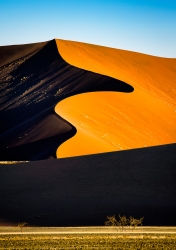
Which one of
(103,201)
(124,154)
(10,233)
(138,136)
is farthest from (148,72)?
(10,233)

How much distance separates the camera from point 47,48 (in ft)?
287

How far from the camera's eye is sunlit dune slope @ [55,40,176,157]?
5401 cm

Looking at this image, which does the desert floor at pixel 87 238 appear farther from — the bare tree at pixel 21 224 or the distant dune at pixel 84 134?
the distant dune at pixel 84 134

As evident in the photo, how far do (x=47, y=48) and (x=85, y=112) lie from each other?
3007 cm

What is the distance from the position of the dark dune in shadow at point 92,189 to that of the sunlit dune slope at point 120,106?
5.87m

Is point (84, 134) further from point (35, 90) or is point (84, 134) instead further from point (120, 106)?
point (35, 90)

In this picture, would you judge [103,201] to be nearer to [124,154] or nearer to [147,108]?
[124,154]

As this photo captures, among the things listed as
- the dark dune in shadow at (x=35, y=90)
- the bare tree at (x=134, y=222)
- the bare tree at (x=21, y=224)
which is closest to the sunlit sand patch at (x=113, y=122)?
the dark dune in shadow at (x=35, y=90)

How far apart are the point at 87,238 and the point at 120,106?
3728cm

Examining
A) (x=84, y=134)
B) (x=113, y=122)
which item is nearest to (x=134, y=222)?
(x=84, y=134)

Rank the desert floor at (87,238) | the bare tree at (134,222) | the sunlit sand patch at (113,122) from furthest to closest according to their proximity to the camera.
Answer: the sunlit sand patch at (113,122), the bare tree at (134,222), the desert floor at (87,238)

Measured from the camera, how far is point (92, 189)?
3900 cm

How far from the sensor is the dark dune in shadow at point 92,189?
3572 centimetres

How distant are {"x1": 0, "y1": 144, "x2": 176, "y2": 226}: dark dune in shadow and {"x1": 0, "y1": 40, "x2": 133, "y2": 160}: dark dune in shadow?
6.45 m
